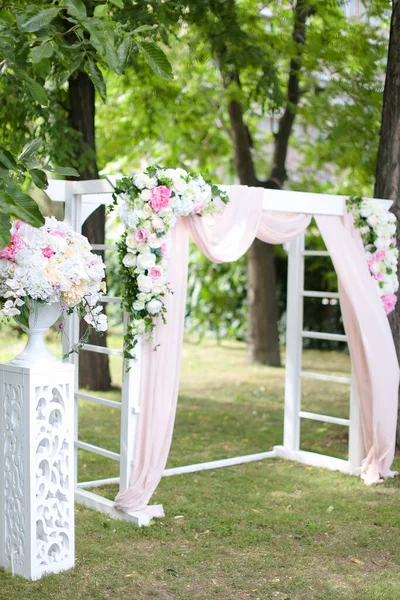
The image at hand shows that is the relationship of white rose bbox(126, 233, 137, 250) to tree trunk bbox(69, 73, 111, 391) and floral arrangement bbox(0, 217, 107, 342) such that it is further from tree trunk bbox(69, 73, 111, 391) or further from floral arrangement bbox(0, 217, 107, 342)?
tree trunk bbox(69, 73, 111, 391)

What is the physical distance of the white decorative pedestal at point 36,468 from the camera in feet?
12.7

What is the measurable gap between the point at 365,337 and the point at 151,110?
5.50 metres

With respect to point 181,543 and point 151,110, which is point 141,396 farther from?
point 151,110

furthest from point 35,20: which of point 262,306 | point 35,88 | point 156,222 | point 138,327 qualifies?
point 262,306

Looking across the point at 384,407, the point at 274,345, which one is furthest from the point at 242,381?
the point at 384,407

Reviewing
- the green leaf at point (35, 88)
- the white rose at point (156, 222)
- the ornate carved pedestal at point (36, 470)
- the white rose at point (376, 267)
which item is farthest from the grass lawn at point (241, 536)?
the green leaf at point (35, 88)

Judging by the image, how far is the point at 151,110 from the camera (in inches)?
397

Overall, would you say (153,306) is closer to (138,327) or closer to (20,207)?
(138,327)

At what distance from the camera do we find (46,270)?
3.73m

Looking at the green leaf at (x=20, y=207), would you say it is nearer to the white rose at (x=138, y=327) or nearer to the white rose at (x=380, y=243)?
the white rose at (x=138, y=327)

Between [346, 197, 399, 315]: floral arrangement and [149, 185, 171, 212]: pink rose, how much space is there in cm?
172

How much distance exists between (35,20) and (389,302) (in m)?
3.62

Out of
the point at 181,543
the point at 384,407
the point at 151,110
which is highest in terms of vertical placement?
the point at 151,110

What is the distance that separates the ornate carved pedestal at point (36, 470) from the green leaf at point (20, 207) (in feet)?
4.09
